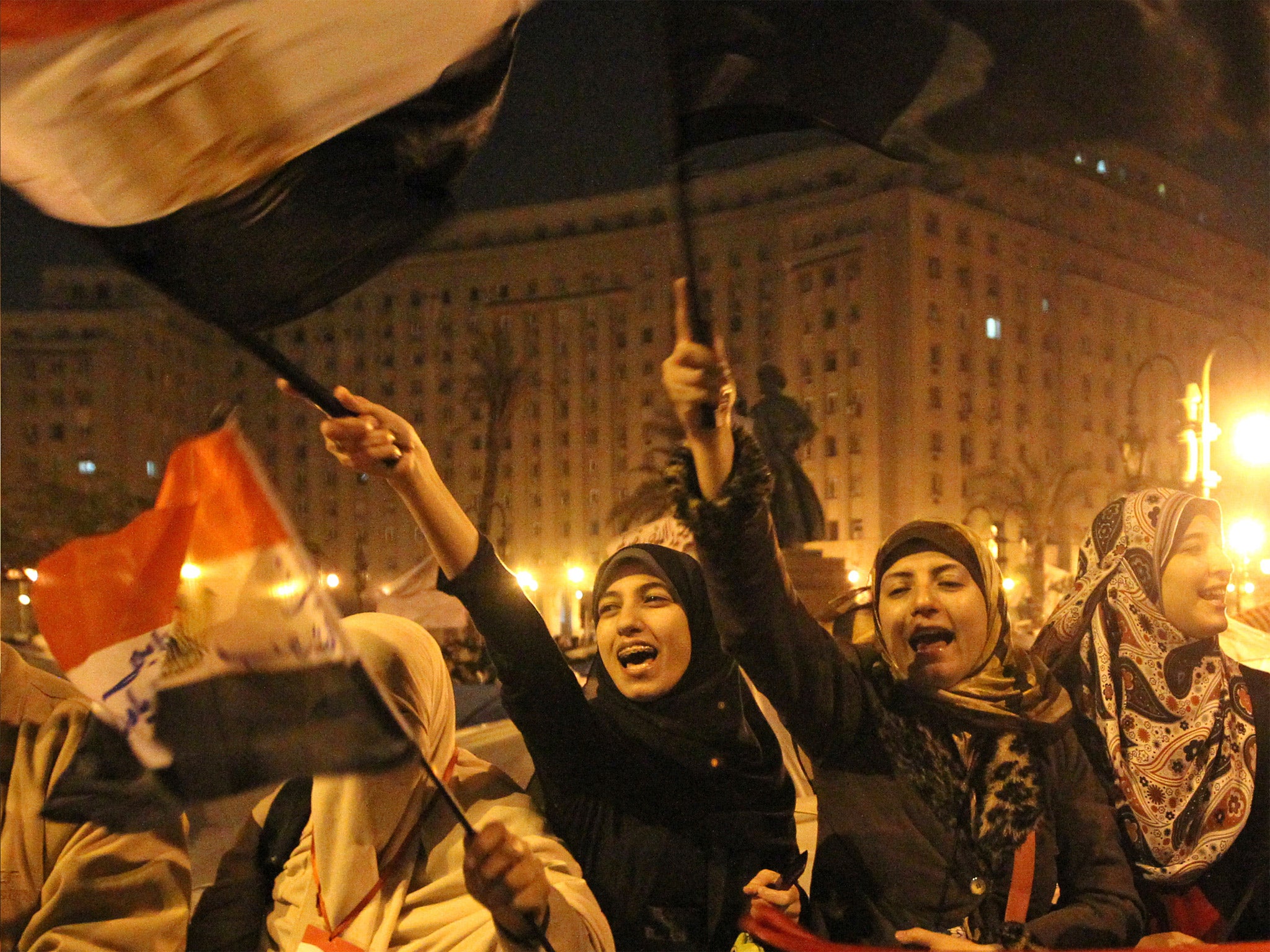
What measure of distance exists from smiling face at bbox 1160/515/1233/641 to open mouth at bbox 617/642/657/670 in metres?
1.47

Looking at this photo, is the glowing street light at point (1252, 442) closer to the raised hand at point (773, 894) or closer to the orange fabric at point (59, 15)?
the raised hand at point (773, 894)

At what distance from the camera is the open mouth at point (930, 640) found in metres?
3.29

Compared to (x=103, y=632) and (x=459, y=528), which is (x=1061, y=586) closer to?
(x=459, y=528)

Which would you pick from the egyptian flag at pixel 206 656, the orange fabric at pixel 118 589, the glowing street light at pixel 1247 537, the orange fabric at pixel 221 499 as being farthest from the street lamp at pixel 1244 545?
the orange fabric at pixel 118 589

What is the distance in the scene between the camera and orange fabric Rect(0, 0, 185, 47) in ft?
10.6

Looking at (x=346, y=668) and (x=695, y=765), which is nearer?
(x=346, y=668)

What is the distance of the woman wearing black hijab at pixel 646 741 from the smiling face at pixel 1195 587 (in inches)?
48.0

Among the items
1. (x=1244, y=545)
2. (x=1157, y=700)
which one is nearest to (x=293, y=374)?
(x=1157, y=700)

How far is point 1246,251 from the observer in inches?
145

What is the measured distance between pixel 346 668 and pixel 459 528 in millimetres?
528

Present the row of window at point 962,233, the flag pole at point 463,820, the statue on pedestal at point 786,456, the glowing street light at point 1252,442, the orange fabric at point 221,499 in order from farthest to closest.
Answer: the glowing street light at point 1252,442, the row of window at point 962,233, the statue on pedestal at point 786,456, the orange fabric at point 221,499, the flag pole at point 463,820

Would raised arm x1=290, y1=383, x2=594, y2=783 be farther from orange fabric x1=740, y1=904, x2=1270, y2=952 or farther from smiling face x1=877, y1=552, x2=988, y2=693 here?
smiling face x1=877, y1=552, x2=988, y2=693

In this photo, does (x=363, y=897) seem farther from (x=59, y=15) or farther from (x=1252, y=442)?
(x=1252, y=442)

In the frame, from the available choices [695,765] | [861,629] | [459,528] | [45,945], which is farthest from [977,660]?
[45,945]
